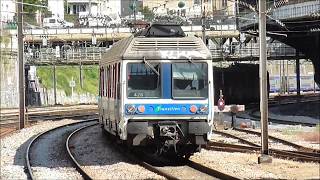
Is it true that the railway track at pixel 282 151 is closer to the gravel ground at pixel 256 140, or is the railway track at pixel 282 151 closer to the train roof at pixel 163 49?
the gravel ground at pixel 256 140

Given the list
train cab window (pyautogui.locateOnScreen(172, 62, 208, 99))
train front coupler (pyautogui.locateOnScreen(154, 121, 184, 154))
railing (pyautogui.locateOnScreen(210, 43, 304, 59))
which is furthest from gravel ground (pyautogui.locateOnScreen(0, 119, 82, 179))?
railing (pyautogui.locateOnScreen(210, 43, 304, 59))

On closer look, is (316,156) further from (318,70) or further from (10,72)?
(318,70)

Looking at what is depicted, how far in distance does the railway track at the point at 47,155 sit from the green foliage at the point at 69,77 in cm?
4189

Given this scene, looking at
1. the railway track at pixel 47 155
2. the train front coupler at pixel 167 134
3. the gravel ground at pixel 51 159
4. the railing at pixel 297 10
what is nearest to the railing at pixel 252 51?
the railing at pixel 297 10

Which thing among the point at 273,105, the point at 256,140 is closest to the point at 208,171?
the point at 256,140

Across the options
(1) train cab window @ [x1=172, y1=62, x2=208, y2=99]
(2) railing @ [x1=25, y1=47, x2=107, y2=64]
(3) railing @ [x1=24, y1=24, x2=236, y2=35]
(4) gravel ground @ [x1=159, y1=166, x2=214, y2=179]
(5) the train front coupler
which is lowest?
(4) gravel ground @ [x1=159, y1=166, x2=214, y2=179]

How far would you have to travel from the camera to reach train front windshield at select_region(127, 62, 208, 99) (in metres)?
15.4

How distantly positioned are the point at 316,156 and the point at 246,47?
58.3 metres

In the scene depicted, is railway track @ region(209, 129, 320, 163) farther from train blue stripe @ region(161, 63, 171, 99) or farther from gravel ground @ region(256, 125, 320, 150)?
train blue stripe @ region(161, 63, 171, 99)

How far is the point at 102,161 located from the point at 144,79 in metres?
3.17

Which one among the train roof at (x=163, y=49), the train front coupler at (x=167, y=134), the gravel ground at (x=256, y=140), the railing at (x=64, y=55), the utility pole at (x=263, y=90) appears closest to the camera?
the train front coupler at (x=167, y=134)

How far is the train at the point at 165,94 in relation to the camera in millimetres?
15211

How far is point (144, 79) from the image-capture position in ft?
50.5

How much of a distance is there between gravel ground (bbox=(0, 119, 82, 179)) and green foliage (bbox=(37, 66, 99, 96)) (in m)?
38.4
